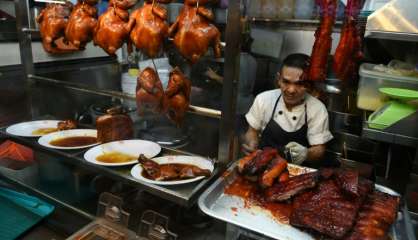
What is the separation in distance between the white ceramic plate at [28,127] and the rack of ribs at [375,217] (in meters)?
2.17

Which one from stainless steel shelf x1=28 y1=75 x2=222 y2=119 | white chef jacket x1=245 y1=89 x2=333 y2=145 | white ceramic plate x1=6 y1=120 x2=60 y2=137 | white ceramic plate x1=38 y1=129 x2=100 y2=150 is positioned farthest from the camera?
white chef jacket x1=245 y1=89 x2=333 y2=145

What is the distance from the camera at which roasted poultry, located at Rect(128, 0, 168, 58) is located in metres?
1.89

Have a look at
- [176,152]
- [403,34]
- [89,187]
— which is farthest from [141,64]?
[403,34]

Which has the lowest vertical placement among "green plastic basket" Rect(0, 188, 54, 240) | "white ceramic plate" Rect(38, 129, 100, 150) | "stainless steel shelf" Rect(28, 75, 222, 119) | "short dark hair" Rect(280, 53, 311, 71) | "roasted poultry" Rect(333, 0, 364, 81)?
"green plastic basket" Rect(0, 188, 54, 240)

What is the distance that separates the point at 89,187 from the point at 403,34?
2722 mm

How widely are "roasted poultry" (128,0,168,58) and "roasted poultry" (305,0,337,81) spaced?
1224 mm

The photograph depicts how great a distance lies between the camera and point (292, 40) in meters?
3.55

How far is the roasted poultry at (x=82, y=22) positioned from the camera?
2242 mm

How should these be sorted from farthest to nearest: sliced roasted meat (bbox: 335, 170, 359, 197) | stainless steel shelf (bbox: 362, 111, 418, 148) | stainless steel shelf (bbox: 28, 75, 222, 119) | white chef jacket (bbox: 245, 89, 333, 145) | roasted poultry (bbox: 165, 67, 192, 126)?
1. white chef jacket (bbox: 245, 89, 333, 145)
2. roasted poultry (bbox: 165, 67, 192, 126)
3. stainless steel shelf (bbox: 28, 75, 222, 119)
4. stainless steel shelf (bbox: 362, 111, 418, 148)
5. sliced roasted meat (bbox: 335, 170, 359, 197)

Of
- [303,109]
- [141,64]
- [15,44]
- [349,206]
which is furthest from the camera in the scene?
[15,44]

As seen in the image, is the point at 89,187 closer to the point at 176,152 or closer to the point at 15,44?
the point at 176,152

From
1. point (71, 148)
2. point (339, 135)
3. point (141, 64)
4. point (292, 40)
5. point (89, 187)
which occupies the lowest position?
point (89, 187)

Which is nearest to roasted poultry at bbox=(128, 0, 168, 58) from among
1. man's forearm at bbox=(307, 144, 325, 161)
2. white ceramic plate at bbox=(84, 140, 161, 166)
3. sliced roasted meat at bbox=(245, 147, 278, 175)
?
white ceramic plate at bbox=(84, 140, 161, 166)

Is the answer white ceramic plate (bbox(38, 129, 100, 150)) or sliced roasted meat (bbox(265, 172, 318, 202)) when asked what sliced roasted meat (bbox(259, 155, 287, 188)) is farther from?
white ceramic plate (bbox(38, 129, 100, 150))
